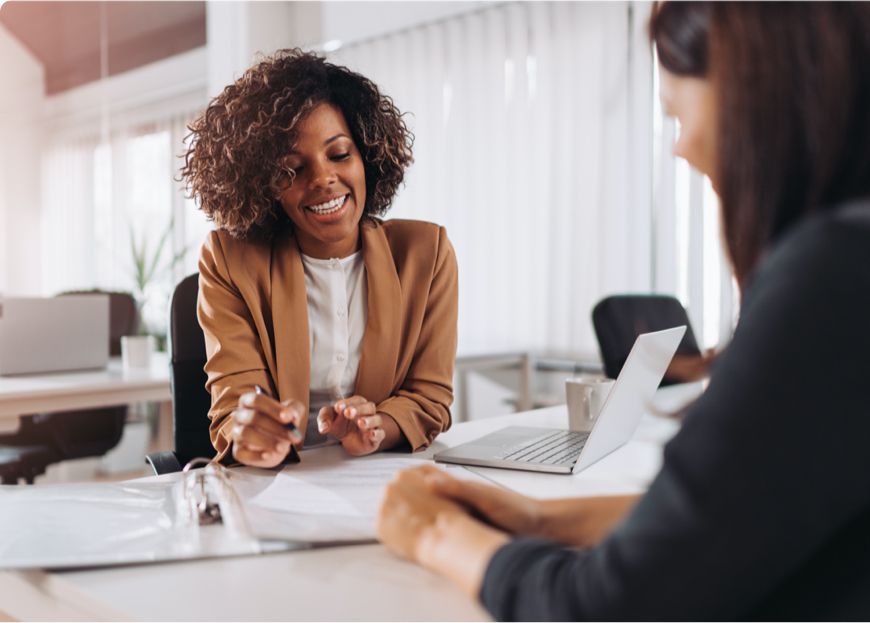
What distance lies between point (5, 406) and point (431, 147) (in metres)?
2.66

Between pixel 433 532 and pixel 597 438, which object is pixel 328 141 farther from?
pixel 433 532

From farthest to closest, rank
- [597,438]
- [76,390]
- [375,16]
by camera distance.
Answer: [375,16] → [76,390] → [597,438]

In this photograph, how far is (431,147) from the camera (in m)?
4.28

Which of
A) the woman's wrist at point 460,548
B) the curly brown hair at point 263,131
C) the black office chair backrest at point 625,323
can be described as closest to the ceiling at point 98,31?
the black office chair backrest at point 625,323

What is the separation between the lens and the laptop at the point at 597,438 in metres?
1.07

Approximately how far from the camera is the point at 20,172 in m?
6.64

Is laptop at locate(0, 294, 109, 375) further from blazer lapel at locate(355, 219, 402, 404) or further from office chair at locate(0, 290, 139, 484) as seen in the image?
blazer lapel at locate(355, 219, 402, 404)

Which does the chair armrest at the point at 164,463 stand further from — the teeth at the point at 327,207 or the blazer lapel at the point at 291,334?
the teeth at the point at 327,207

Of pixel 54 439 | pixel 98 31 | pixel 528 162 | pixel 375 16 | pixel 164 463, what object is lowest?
pixel 54 439

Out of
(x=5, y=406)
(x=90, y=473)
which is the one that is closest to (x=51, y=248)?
(x=90, y=473)

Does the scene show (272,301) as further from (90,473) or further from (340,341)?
(90,473)

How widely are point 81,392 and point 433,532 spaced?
2.03m

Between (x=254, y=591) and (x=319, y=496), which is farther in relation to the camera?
(x=319, y=496)

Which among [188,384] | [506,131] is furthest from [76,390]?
[506,131]
